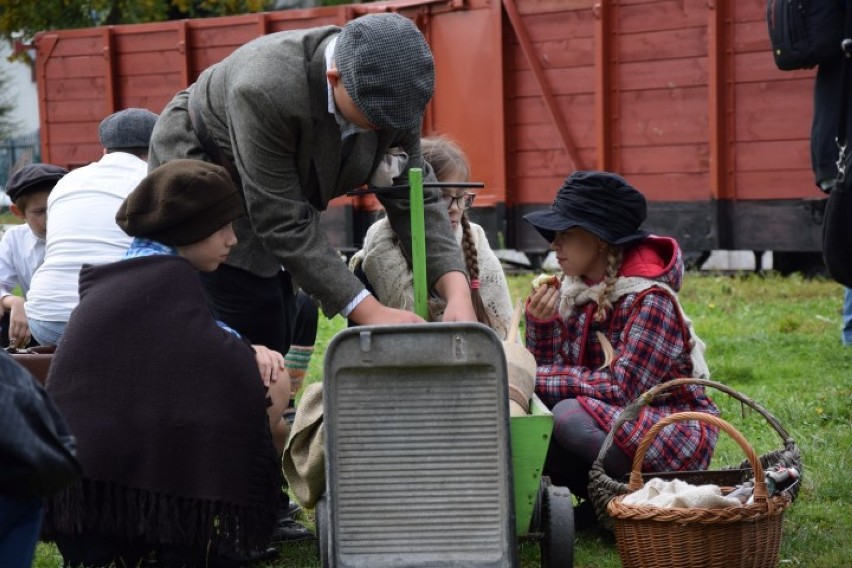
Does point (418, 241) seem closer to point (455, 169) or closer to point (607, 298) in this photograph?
point (607, 298)

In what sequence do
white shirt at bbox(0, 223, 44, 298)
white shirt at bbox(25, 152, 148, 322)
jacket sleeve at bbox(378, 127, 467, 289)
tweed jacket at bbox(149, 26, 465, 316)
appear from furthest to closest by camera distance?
white shirt at bbox(0, 223, 44, 298) < white shirt at bbox(25, 152, 148, 322) < jacket sleeve at bbox(378, 127, 467, 289) < tweed jacket at bbox(149, 26, 465, 316)

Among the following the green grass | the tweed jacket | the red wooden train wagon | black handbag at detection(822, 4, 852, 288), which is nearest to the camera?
the tweed jacket

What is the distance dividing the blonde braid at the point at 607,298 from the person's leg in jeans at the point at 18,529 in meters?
2.09

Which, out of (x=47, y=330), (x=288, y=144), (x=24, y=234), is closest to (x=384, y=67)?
(x=288, y=144)

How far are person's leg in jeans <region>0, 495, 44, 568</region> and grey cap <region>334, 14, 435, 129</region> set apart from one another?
54.1 inches

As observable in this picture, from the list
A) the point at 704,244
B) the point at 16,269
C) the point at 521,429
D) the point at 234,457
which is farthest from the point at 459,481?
the point at 704,244

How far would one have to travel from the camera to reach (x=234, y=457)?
10.8 feet

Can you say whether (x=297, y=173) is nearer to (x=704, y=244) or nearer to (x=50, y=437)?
(x=50, y=437)

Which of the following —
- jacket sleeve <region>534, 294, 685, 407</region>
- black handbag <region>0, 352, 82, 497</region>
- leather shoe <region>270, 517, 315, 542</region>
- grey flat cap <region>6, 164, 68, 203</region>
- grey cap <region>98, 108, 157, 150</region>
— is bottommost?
leather shoe <region>270, 517, 315, 542</region>

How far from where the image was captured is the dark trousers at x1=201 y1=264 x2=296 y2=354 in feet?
12.3

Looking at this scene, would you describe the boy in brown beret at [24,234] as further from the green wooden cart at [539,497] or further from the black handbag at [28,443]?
the black handbag at [28,443]

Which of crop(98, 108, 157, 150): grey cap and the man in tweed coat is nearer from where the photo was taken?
the man in tweed coat

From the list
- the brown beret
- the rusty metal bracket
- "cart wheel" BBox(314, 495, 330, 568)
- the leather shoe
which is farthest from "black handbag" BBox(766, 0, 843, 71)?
the rusty metal bracket

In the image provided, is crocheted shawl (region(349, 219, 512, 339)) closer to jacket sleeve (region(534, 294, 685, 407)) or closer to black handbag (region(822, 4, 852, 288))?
jacket sleeve (region(534, 294, 685, 407))
